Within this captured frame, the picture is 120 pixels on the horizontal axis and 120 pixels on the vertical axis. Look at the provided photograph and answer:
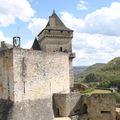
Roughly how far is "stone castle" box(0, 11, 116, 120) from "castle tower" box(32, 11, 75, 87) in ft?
21.4

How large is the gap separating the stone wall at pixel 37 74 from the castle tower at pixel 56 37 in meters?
7.65

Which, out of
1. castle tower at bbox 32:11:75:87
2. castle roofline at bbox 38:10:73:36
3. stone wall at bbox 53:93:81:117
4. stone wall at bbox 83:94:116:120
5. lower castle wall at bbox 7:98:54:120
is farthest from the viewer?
castle roofline at bbox 38:10:73:36

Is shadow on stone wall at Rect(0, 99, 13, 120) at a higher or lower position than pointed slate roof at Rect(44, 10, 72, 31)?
lower

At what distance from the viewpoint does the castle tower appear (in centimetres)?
4069

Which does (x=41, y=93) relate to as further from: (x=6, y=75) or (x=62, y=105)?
(x=6, y=75)

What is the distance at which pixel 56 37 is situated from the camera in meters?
40.9

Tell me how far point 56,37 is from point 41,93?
14074 mm

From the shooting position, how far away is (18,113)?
24.5 meters

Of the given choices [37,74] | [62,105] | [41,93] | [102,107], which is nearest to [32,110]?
[41,93]

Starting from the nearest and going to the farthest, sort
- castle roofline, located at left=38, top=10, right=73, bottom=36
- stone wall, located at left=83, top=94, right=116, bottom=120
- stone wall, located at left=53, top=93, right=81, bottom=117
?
stone wall, located at left=83, top=94, right=116, bottom=120 → stone wall, located at left=53, top=93, right=81, bottom=117 → castle roofline, located at left=38, top=10, right=73, bottom=36

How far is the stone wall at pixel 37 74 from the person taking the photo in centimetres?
2509

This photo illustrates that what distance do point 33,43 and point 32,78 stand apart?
18067 mm

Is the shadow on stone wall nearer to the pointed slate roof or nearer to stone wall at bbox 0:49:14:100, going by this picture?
stone wall at bbox 0:49:14:100

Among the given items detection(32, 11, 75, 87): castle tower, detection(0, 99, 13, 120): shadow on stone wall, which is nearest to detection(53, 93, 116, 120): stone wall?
detection(0, 99, 13, 120): shadow on stone wall
